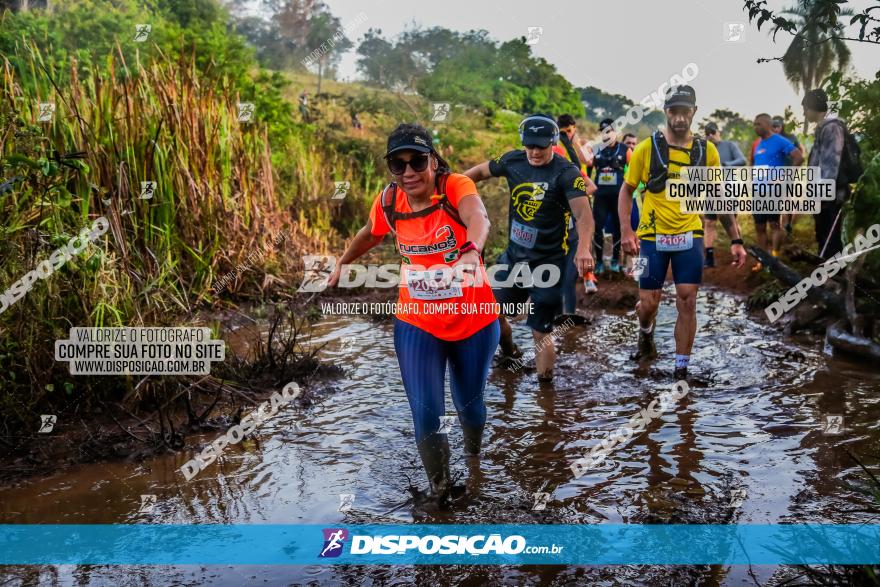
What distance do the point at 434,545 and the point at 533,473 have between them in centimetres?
109

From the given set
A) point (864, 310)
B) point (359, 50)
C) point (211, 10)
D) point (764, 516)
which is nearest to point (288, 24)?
point (359, 50)

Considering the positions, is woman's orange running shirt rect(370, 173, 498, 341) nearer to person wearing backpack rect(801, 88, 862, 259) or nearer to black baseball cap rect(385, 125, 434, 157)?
black baseball cap rect(385, 125, 434, 157)

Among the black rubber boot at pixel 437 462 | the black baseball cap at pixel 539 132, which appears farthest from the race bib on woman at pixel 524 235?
the black rubber boot at pixel 437 462

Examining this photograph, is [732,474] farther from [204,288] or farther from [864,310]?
[204,288]

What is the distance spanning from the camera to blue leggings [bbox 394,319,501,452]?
395 centimetres

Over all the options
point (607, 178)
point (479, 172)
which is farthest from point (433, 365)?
point (607, 178)

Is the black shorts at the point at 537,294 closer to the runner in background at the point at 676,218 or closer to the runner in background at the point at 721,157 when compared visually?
the runner in background at the point at 676,218

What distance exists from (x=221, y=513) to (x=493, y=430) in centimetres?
207

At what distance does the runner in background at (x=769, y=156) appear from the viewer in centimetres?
1065

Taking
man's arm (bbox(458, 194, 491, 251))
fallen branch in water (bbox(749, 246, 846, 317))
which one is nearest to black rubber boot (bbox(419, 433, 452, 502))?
man's arm (bbox(458, 194, 491, 251))

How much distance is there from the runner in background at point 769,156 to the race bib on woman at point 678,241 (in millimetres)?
4978

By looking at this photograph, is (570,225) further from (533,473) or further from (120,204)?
(120,204)

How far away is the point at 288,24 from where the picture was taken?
3906 cm

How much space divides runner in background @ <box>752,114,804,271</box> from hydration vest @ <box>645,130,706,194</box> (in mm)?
4831
